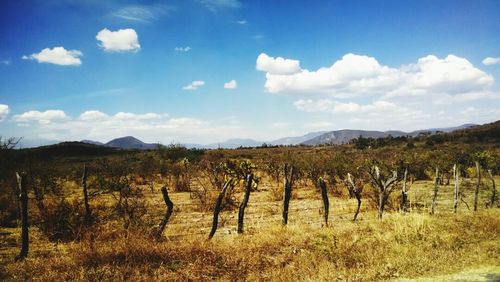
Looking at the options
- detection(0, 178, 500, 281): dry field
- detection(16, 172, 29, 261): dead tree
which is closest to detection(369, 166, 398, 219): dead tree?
detection(0, 178, 500, 281): dry field

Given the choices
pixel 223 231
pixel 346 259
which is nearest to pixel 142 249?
pixel 223 231

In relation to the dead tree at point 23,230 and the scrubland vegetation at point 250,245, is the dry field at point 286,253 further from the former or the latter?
the dead tree at point 23,230

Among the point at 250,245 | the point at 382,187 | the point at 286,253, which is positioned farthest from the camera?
the point at 382,187

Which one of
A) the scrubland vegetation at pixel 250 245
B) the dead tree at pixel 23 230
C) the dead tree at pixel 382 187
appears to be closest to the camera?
the scrubland vegetation at pixel 250 245

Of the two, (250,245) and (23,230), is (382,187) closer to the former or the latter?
(250,245)

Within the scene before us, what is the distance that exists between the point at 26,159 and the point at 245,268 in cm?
1667

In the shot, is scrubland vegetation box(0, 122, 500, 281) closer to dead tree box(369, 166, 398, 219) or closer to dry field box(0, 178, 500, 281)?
dry field box(0, 178, 500, 281)

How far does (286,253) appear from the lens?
9094mm

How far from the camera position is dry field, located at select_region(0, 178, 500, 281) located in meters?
7.66

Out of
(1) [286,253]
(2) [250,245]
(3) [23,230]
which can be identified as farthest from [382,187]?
(3) [23,230]

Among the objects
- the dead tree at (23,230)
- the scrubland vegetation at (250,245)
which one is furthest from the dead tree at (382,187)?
the dead tree at (23,230)

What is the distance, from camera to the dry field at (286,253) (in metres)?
7.66

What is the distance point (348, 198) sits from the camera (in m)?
19.3

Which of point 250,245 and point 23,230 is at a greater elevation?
point 23,230
